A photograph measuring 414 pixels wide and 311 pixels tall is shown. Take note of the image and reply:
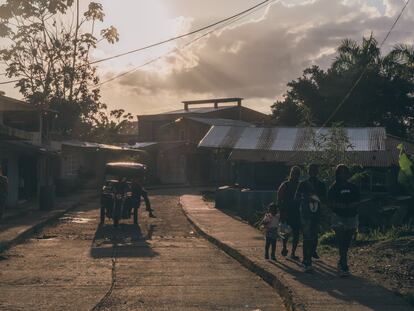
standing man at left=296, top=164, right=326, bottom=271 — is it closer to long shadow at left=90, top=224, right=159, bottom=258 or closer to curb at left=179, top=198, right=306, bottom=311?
curb at left=179, top=198, right=306, bottom=311

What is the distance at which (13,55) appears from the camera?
39906 millimetres

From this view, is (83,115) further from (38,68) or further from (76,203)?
(76,203)

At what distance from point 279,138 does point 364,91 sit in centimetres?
1571

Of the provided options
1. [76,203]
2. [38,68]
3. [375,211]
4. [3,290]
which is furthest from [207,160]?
[3,290]

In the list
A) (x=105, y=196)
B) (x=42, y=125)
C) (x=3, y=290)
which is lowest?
(x=3, y=290)

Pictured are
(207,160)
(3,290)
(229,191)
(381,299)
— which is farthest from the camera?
(207,160)

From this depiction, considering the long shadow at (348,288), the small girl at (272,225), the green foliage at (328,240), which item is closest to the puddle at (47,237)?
the small girl at (272,225)

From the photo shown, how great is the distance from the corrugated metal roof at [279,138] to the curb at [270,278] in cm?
861

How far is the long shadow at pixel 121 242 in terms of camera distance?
12.6 meters

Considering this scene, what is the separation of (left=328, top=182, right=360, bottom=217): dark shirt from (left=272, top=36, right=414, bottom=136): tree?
28.0 m

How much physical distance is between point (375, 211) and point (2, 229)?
10492mm

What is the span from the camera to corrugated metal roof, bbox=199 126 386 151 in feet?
73.4

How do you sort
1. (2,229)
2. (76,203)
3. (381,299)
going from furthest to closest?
(76,203)
(2,229)
(381,299)

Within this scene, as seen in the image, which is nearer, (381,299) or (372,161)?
(381,299)
